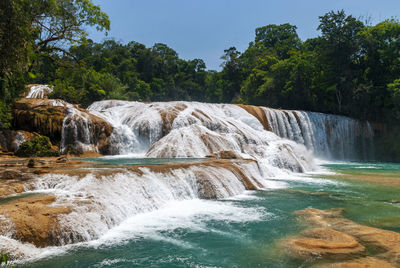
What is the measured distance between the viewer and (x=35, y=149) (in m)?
13.8

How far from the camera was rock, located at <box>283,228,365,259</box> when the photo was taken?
463cm

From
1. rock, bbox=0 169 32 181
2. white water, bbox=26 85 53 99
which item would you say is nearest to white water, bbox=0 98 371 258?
rock, bbox=0 169 32 181

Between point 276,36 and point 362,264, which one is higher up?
point 276,36

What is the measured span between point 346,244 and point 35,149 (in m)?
13.4

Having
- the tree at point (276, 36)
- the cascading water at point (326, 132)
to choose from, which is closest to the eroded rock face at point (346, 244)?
the cascading water at point (326, 132)

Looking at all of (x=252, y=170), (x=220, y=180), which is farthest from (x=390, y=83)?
(x=220, y=180)

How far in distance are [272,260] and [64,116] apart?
15.2 m

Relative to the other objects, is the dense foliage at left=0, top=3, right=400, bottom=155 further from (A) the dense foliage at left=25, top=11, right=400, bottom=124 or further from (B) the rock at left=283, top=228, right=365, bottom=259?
(B) the rock at left=283, top=228, right=365, bottom=259

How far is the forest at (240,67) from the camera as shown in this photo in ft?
24.2

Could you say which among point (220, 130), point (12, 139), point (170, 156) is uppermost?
point (220, 130)

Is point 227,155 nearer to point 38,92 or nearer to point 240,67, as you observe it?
point 38,92

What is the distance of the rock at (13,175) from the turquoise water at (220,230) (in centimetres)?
294

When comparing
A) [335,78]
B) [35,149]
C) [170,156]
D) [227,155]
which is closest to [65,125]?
[35,149]

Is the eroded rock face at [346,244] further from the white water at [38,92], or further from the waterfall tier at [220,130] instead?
the white water at [38,92]
